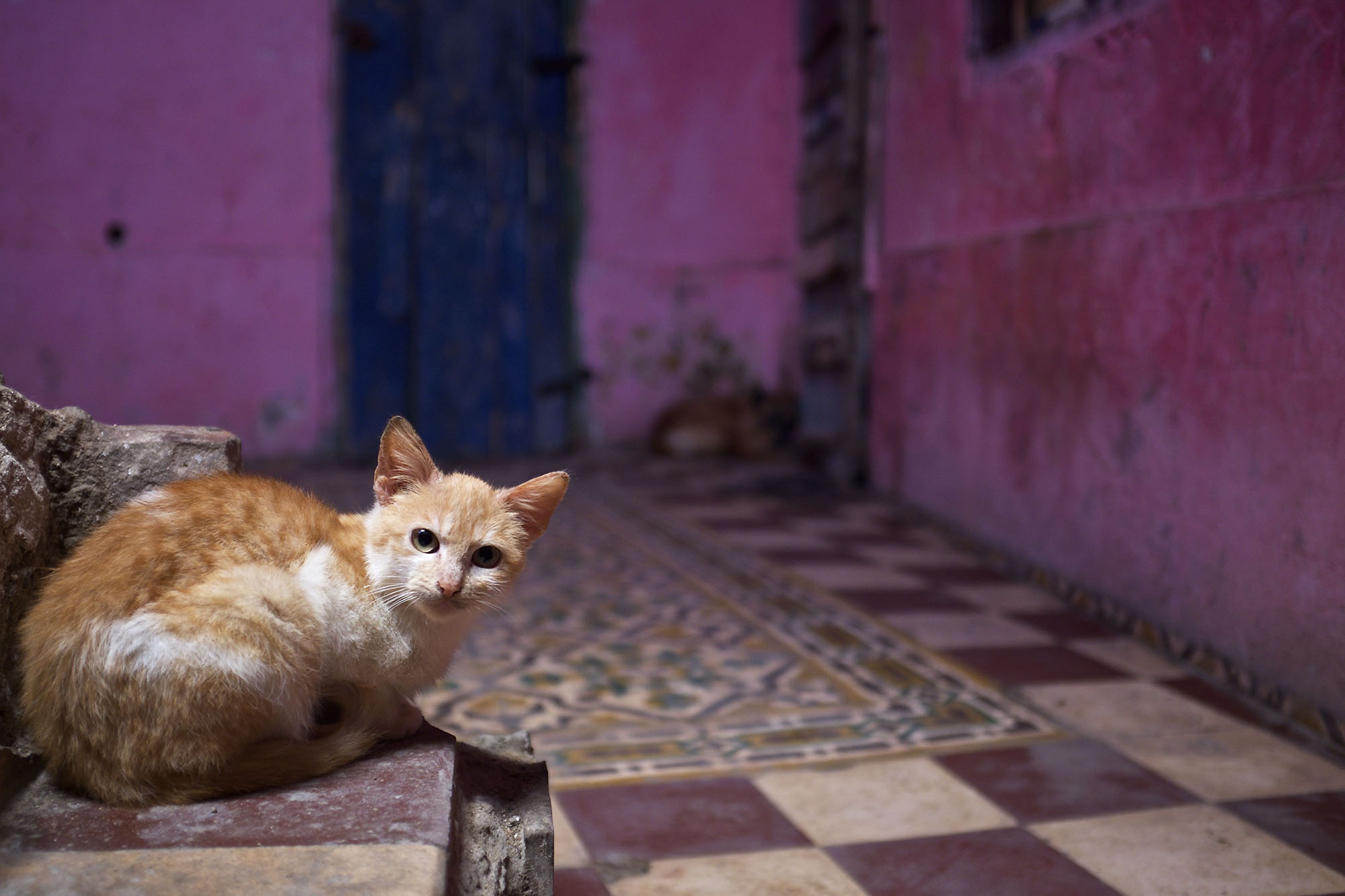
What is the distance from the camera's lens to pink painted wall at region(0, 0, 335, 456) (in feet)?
18.0

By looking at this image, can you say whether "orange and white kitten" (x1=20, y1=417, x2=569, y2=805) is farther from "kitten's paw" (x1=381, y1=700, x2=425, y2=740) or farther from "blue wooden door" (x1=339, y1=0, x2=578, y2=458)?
"blue wooden door" (x1=339, y1=0, x2=578, y2=458)

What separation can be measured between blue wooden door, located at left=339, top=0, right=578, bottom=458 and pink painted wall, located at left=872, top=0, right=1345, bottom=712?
104 inches

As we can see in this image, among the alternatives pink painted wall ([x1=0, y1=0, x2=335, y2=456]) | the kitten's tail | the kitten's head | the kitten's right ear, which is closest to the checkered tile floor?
the kitten's tail

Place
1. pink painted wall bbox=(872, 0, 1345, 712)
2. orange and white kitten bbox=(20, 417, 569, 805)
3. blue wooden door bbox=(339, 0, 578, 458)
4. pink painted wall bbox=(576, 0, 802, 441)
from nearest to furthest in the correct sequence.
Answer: orange and white kitten bbox=(20, 417, 569, 805), pink painted wall bbox=(872, 0, 1345, 712), blue wooden door bbox=(339, 0, 578, 458), pink painted wall bbox=(576, 0, 802, 441)

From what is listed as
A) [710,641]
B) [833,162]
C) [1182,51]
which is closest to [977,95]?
[1182,51]

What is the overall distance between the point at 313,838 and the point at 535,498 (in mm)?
511

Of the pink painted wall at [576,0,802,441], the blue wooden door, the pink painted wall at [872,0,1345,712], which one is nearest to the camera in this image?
the pink painted wall at [872,0,1345,712]

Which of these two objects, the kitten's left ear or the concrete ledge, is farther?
the kitten's left ear

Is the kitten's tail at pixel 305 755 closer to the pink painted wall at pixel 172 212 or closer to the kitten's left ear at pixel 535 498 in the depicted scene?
the kitten's left ear at pixel 535 498

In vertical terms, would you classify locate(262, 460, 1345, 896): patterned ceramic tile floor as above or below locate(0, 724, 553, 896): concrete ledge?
below

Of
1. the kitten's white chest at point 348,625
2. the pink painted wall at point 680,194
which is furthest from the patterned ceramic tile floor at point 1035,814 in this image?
the pink painted wall at point 680,194

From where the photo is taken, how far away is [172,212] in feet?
18.9

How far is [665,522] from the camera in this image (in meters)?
4.70

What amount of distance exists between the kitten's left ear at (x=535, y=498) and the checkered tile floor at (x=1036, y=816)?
609 mm
